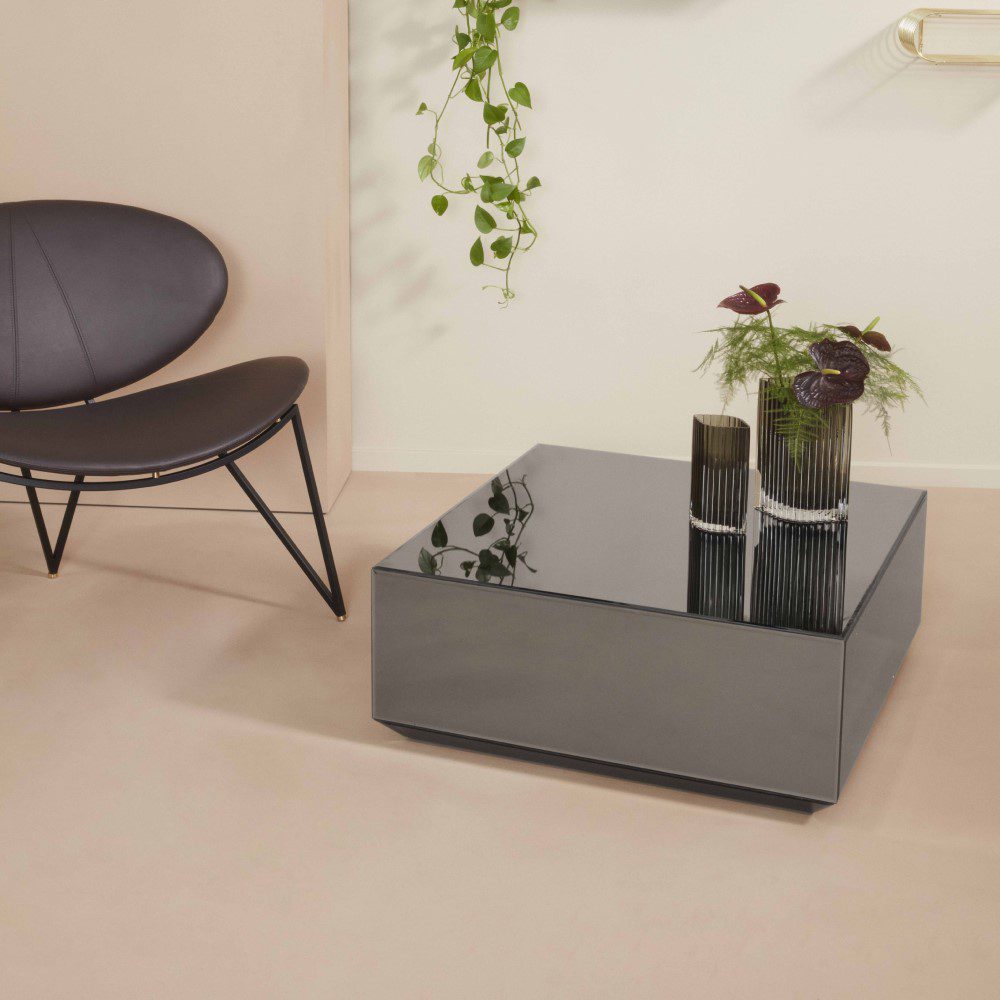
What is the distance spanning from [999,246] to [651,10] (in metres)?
1.03

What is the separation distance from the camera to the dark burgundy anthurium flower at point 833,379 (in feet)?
5.94

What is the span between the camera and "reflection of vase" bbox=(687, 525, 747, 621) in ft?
5.60

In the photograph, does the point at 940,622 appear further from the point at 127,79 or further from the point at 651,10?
the point at 127,79

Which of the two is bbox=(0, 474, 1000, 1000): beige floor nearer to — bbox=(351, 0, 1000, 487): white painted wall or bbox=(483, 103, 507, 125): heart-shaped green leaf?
bbox=(351, 0, 1000, 487): white painted wall

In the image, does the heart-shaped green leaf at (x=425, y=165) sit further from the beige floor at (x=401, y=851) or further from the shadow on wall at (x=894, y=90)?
the beige floor at (x=401, y=851)

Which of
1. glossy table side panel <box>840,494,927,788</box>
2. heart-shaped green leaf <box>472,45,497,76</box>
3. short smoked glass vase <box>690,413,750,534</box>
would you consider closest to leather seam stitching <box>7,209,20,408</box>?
heart-shaped green leaf <box>472,45,497,76</box>

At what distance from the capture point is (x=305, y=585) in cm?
253

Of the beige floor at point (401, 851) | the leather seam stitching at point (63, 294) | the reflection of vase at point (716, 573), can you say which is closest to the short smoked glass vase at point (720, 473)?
the reflection of vase at point (716, 573)

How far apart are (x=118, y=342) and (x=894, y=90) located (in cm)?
191

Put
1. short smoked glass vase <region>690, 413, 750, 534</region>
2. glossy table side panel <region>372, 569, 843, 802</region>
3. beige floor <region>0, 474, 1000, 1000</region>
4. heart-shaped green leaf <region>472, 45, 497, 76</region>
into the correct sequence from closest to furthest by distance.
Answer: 1. beige floor <region>0, 474, 1000, 1000</region>
2. glossy table side panel <region>372, 569, 843, 802</region>
3. short smoked glass vase <region>690, 413, 750, 534</region>
4. heart-shaped green leaf <region>472, 45, 497, 76</region>

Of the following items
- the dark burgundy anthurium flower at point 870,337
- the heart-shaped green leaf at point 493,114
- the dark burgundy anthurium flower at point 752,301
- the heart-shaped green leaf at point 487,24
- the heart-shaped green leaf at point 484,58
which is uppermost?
the heart-shaped green leaf at point 487,24

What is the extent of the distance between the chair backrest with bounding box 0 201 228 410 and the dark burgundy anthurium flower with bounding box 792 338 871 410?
1.32m

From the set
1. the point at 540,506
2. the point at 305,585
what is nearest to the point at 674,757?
the point at 540,506

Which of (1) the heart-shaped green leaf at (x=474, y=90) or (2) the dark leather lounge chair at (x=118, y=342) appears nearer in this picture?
(2) the dark leather lounge chair at (x=118, y=342)
